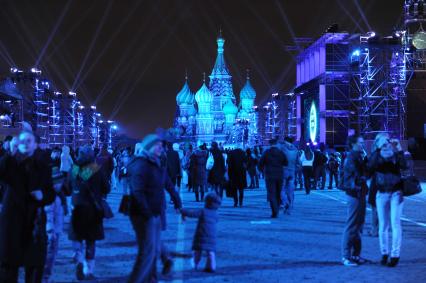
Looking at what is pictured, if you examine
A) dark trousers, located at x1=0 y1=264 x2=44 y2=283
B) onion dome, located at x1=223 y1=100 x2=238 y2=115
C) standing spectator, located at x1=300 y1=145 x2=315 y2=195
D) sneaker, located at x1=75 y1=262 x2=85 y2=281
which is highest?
onion dome, located at x1=223 y1=100 x2=238 y2=115

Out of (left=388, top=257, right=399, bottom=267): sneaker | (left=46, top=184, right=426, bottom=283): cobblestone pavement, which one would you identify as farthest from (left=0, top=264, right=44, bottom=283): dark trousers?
(left=388, top=257, right=399, bottom=267): sneaker

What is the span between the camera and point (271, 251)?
32.2 ft

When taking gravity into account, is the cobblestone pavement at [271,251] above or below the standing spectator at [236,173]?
below

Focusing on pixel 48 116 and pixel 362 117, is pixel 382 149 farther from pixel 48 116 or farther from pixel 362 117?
pixel 48 116

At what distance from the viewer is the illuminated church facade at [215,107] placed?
394 feet

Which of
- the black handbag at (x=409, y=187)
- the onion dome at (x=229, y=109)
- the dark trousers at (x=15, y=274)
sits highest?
the onion dome at (x=229, y=109)

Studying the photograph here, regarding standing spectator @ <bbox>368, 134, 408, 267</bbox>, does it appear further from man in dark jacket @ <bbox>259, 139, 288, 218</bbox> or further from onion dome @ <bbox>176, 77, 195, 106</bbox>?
onion dome @ <bbox>176, 77, 195, 106</bbox>

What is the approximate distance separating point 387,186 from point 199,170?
11.2m

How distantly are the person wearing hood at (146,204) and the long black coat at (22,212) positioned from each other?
3.23 ft

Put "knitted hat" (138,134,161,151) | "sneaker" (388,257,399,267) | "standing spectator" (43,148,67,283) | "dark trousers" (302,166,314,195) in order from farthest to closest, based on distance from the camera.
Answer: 1. "dark trousers" (302,166,314,195)
2. "sneaker" (388,257,399,267)
3. "standing spectator" (43,148,67,283)
4. "knitted hat" (138,134,161,151)

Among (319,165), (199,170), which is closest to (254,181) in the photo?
(319,165)

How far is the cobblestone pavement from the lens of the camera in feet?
26.0

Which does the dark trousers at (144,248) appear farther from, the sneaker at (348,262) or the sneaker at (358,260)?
the sneaker at (358,260)

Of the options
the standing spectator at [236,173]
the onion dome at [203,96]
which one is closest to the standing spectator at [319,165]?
the standing spectator at [236,173]
